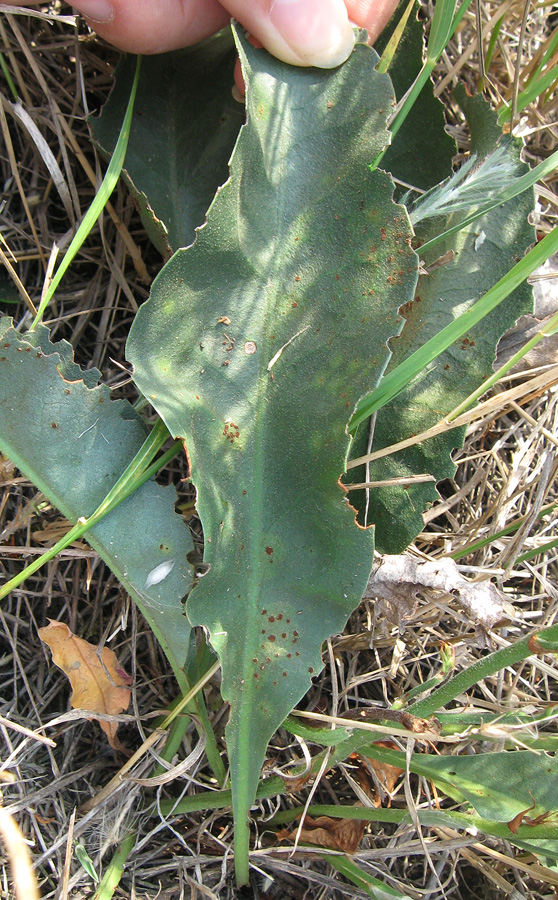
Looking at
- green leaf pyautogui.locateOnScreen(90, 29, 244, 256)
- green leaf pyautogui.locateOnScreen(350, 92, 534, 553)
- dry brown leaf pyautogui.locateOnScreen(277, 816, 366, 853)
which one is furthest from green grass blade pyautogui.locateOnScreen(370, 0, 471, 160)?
dry brown leaf pyautogui.locateOnScreen(277, 816, 366, 853)

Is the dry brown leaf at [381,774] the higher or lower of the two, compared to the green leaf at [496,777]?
lower

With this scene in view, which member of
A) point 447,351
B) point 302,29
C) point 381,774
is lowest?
point 381,774

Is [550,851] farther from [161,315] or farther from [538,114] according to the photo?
[538,114]

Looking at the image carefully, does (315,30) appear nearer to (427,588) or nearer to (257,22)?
(257,22)

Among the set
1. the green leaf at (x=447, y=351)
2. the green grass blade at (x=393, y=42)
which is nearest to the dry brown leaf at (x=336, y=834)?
the green leaf at (x=447, y=351)

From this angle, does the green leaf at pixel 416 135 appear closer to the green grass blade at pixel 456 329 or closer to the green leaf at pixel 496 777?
the green grass blade at pixel 456 329

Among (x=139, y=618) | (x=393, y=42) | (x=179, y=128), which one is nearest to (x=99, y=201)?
(x=179, y=128)

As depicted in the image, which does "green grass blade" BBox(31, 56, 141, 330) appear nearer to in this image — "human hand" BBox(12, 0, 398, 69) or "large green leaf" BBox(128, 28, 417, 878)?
"human hand" BBox(12, 0, 398, 69)
